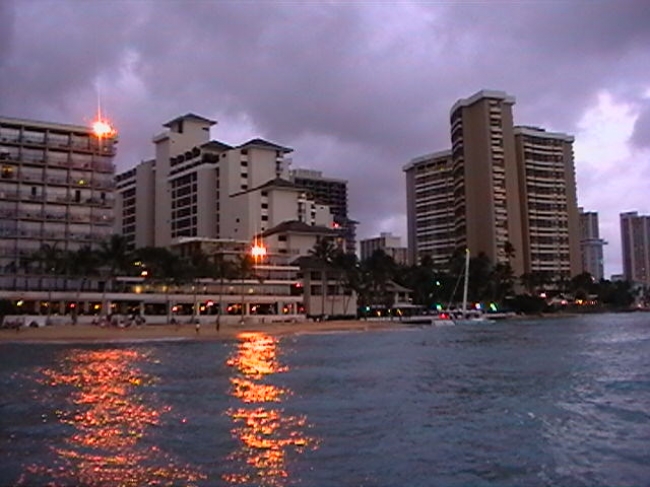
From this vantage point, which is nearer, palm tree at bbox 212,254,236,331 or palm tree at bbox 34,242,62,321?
palm tree at bbox 34,242,62,321

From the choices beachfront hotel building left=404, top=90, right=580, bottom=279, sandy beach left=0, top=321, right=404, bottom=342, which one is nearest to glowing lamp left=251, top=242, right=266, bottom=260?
sandy beach left=0, top=321, right=404, bottom=342

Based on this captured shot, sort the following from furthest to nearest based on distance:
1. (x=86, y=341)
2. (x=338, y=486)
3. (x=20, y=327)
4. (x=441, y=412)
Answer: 1. (x=20, y=327)
2. (x=86, y=341)
3. (x=441, y=412)
4. (x=338, y=486)

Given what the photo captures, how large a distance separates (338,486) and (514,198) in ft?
578

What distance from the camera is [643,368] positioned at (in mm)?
36562

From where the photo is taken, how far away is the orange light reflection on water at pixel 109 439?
559 inches

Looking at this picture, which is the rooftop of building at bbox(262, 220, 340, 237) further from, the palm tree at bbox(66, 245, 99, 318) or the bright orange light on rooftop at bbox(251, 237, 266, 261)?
the palm tree at bbox(66, 245, 99, 318)

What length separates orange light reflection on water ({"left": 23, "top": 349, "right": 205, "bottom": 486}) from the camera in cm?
1420

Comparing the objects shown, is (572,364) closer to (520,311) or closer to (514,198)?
(520,311)

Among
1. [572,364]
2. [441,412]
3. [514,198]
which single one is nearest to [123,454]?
[441,412]

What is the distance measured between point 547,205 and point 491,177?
23.0 m

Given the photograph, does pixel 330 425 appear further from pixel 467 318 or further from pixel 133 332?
pixel 467 318

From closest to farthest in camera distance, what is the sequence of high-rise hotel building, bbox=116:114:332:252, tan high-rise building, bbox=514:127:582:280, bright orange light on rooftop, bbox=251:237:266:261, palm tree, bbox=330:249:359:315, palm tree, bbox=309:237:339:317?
1. palm tree, bbox=330:249:359:315
2. bright orange light on rooftop, bbox=251:237:266:261
3. palm tree, bbox=309:237:339:317
4. high-rise hotel building, bbox=116:114:332:252
5. tan high-rise building, bbox=514:127:582:280

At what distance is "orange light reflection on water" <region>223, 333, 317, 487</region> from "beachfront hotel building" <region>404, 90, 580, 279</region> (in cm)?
14945

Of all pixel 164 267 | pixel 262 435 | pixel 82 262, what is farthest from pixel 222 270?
pixel 262 435
